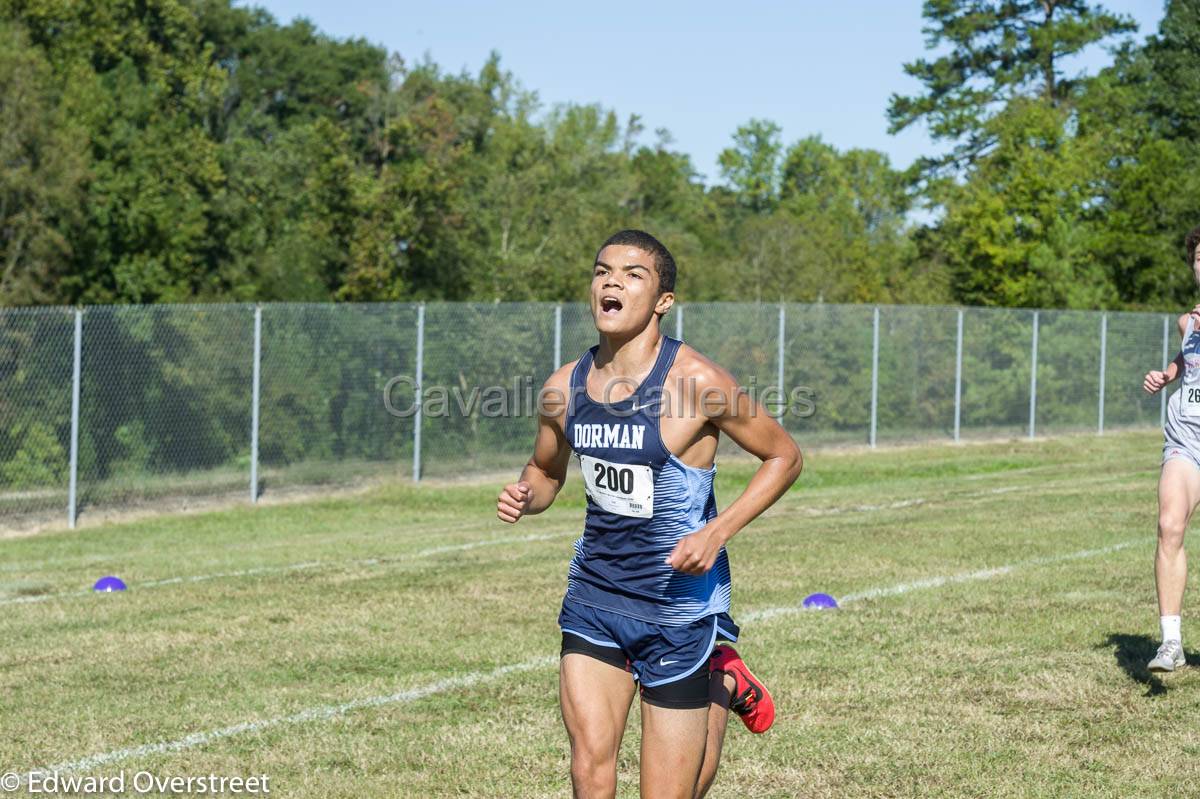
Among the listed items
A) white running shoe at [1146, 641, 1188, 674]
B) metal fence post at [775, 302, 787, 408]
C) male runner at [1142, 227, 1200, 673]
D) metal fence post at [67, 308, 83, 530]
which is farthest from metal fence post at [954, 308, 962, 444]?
white running shoe at [1146, 641, 1188, 674]

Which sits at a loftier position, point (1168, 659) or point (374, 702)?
point (1168, 659)

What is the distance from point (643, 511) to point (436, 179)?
2790 cm

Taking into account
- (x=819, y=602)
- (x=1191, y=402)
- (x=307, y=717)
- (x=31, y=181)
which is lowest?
(x=307, y=717)

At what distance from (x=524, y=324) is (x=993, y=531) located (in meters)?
9.50

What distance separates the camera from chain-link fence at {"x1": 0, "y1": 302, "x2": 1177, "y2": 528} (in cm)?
1614

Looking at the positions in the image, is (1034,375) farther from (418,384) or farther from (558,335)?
(418,384)

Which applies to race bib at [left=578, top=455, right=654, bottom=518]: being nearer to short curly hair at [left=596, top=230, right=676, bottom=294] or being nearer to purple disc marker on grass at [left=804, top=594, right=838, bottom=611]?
short curly hair at [left=596, top=230, right=676, bottom=294]

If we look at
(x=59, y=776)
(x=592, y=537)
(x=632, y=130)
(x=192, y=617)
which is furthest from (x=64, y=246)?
(x=632, y=130)

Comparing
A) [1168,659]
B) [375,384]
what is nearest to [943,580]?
[1168,659]

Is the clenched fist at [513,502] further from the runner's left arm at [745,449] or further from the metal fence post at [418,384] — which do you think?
the metal fence post at [418,384]

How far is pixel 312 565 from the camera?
472 inches

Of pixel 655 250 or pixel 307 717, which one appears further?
pixel 307 717

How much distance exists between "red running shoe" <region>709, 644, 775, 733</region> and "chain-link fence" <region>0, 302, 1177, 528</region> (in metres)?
12.9

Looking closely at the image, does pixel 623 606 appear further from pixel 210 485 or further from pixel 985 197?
pixel 985 197
